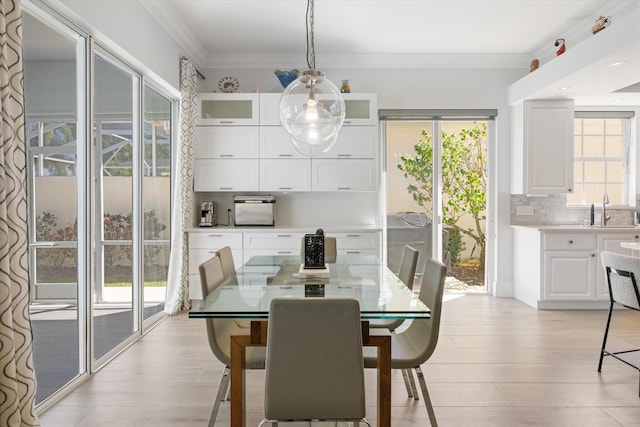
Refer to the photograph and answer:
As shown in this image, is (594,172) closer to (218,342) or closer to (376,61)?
(376,61)

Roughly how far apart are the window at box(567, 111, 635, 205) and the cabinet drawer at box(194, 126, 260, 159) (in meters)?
3.87

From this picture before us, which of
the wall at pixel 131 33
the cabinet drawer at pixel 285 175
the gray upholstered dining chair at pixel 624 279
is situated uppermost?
the wall at pixel 131 33

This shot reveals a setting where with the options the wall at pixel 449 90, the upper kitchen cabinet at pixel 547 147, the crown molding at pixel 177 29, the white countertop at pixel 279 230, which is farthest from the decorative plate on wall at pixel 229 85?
the upper kitchen cabinet at pixel 547 147

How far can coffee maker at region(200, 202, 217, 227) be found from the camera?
5600 mm

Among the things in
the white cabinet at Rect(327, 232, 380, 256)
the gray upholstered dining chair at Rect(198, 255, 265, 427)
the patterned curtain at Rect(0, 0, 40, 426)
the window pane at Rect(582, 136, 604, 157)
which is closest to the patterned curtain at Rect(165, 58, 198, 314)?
the white cabinet at Rect(327, 232, 380, 256)

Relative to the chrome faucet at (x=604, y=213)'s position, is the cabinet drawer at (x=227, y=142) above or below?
above

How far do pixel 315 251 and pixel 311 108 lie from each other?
0.85 meters

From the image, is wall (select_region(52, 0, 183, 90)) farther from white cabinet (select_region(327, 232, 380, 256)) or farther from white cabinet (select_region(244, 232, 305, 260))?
white cabinet (select_region(327, 232, 380, 256))

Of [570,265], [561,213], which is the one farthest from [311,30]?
[561,213]

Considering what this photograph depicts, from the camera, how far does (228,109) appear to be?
561cm

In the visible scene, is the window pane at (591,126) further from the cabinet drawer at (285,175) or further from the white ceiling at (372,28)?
the cabinet drawer at (285,175)

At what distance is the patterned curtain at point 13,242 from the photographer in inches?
79.7

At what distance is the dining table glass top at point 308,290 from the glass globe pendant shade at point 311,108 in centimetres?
81

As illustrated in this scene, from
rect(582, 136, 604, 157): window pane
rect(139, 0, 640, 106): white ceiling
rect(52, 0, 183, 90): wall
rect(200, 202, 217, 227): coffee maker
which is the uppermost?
rect(139, 0, 640, 106): white ceiling
